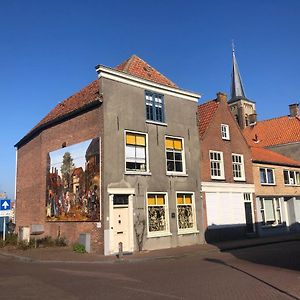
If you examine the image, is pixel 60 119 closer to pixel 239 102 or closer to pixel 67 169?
pixel 67 169

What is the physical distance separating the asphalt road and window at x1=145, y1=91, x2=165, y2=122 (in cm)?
836

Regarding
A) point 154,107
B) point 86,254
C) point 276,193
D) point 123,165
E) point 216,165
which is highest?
point 154,107

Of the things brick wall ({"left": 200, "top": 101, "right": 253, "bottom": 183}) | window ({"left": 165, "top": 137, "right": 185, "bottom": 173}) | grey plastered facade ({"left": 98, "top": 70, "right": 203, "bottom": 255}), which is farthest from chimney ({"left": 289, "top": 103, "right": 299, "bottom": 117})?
window ({"left": 165, "top": 137, "right": 185, "bottom": 173})

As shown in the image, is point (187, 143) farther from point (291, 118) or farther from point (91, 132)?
point (291, 118)

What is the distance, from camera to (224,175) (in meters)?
25.2

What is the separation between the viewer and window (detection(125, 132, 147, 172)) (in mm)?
19672

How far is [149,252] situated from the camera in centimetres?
1852

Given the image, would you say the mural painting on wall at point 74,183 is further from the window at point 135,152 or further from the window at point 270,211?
the window at point 270,211

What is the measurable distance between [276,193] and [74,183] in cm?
1688

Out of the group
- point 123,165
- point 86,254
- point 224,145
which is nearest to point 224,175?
point 224,145

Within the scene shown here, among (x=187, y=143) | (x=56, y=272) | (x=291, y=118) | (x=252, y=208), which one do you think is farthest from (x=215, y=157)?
(x=291, y=118)

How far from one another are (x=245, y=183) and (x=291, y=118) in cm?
1831

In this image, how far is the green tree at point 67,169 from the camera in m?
20.8

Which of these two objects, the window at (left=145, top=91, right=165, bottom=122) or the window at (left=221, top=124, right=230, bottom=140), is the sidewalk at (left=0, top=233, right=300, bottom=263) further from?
the window at (left=221, top=124, right=230, bottom=140)
